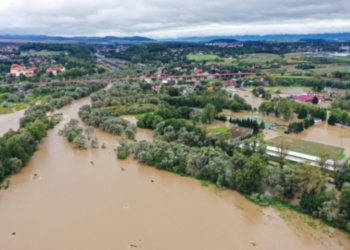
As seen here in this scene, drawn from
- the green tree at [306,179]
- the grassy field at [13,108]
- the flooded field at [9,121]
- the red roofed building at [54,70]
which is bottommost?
the flooded field at [9,121]

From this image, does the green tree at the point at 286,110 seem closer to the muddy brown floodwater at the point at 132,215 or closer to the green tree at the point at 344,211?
the muddy brown floodwater at the point at 132,215

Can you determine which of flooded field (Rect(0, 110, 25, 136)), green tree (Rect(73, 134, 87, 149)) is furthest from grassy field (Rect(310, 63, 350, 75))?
flooded field (Rect(0, 110, 25, 136))

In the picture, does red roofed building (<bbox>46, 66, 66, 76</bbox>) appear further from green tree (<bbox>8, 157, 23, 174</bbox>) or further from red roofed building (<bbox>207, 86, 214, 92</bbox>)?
green tree (<bbox>8, 157, 23, 174</bbox>)

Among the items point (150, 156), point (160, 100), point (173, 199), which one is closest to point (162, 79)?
point (160, 100)

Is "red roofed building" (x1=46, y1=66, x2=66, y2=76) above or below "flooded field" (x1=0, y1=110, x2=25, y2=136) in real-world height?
above

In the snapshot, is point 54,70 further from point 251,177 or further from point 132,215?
point 251,177

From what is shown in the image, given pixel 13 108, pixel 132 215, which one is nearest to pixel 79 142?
pixel 132 215

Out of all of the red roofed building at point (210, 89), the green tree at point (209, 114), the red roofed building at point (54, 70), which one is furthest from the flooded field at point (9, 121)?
the red roofed building at point (210, 89)
